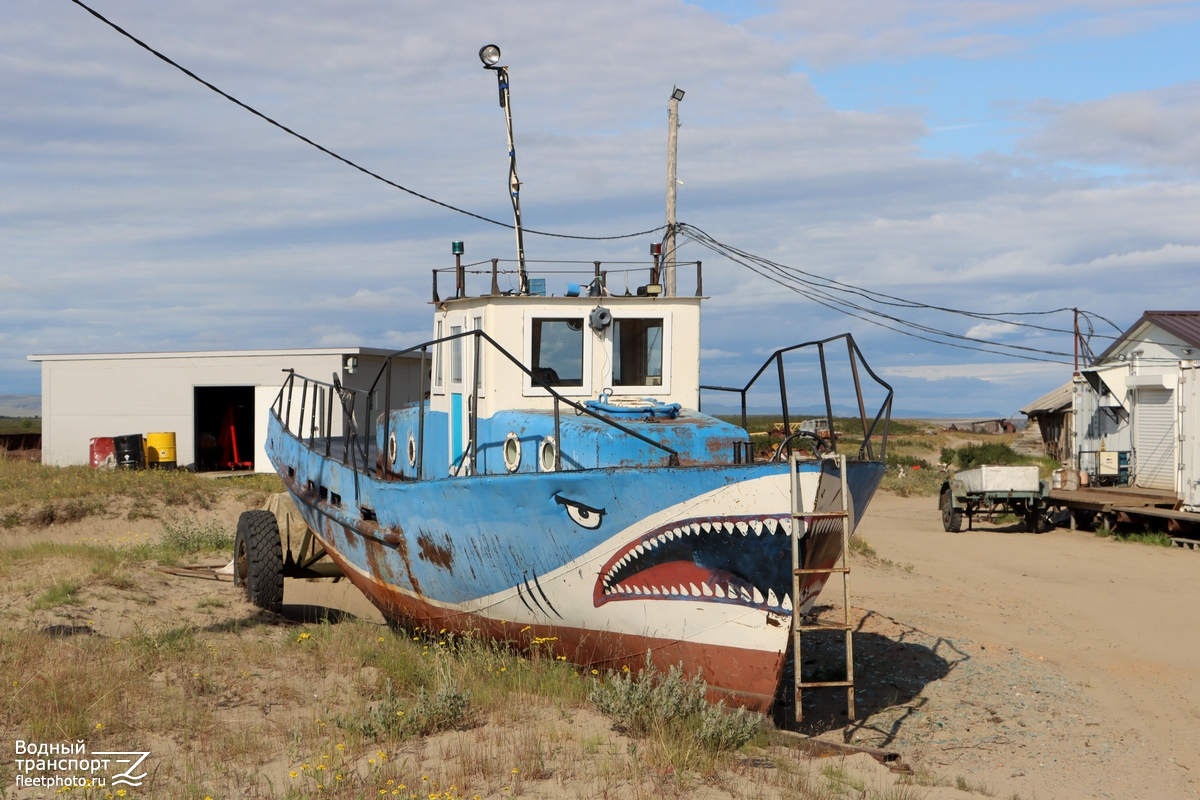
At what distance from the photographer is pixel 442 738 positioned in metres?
6.07

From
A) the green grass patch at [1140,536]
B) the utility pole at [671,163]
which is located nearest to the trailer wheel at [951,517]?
the green grass patch at [1140,536]

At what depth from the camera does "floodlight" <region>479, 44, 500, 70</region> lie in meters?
10.6

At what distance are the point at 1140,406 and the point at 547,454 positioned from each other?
20.3 m

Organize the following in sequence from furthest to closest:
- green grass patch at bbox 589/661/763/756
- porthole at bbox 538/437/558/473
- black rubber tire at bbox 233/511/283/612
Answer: black rubber tire at bbox 233/511/283/612 → porthole at bbox 538/437/558/473 → green grass patch at bbox 589/661/763/756

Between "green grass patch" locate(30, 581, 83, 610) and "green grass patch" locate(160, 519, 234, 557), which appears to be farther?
"green grass patch" locate(160, 519, 234, 557)

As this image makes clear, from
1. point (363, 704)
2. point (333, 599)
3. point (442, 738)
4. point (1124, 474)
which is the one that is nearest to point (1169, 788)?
point (442, 738)

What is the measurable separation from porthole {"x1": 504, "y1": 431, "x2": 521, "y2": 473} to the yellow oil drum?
66.8 feet

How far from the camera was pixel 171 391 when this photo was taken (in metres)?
27.4

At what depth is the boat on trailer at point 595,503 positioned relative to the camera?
6.57 meters

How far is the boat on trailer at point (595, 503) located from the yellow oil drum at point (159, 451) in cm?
1702

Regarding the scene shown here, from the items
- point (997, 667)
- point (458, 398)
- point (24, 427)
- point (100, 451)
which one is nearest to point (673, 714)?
point (458, 398)

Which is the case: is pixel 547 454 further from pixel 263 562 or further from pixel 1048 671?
pixel 1048 671

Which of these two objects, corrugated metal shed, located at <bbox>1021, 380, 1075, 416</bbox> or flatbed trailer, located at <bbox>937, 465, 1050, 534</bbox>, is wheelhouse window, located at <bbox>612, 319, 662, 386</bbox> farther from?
corrugated metal shed, located at <bbox>1021, 380, 1075, 416</bbox>

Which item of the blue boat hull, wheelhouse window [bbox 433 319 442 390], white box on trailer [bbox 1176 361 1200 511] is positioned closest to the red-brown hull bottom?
the blue boat hull
